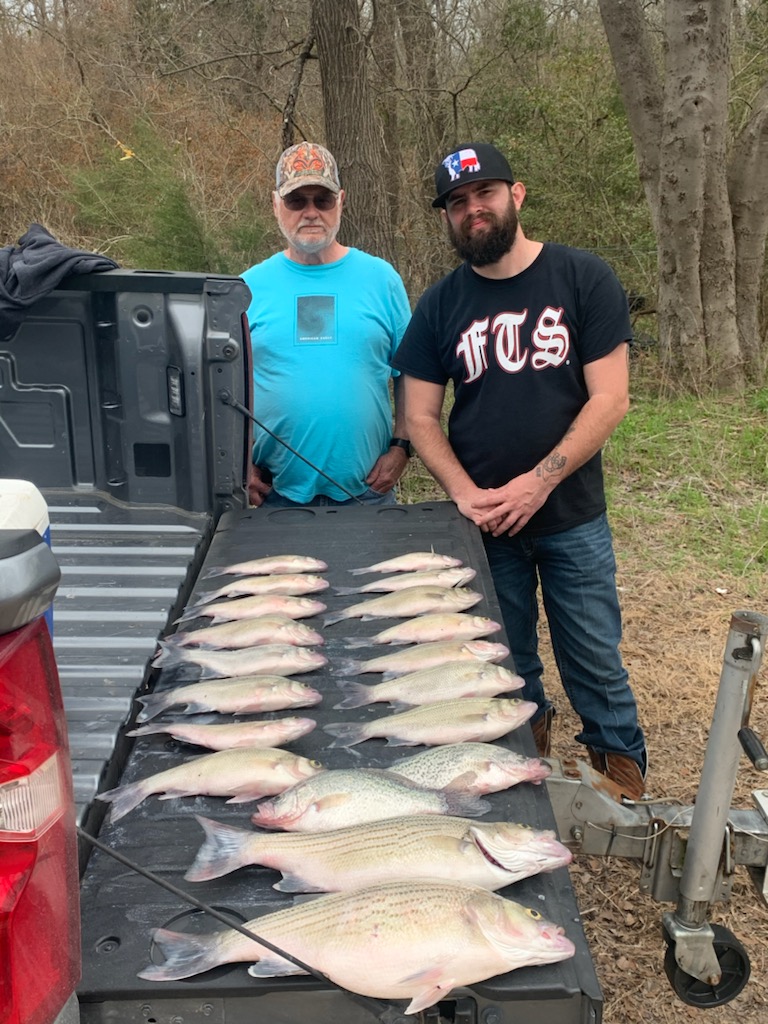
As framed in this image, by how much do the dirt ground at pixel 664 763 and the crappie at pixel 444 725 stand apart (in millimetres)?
1377

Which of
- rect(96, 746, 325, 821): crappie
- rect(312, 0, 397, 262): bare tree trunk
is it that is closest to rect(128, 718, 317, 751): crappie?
rect(96, 746, 325, 821): crappie

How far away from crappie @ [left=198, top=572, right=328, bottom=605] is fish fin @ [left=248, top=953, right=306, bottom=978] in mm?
1417

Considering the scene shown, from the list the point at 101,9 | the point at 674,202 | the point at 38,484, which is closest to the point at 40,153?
the point at 101,9

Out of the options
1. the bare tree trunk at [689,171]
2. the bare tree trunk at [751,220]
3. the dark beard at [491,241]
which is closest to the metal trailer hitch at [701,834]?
the dark beard at [491,241]

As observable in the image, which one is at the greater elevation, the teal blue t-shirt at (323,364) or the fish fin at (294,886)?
the teal blue t-shirt at (323,364)

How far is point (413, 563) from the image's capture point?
309 centimetres

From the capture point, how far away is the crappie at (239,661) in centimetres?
254

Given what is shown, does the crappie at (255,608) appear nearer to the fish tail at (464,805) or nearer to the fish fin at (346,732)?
the fish fin at (346,732)

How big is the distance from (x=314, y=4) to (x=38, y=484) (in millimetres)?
6105

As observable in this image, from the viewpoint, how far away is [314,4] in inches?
312

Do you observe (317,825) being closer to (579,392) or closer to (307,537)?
(307,537)

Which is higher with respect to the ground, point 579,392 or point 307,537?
point 579,392

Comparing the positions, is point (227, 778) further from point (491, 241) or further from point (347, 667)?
point (491, 241)

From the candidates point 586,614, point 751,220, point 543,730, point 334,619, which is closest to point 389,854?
point 334,619
